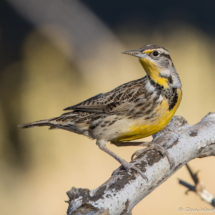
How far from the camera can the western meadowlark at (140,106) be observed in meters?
2.07

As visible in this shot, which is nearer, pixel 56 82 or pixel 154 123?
pixel 154 123

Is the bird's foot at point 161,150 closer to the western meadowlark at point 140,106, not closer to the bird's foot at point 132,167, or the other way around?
the western meadowlark at point 140,106

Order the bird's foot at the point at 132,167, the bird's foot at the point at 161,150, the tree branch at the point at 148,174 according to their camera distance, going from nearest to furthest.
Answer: the tree branch at the point at 148,174
the bird's foot at the point at 132,167
the bird's foot at the point at 161,150

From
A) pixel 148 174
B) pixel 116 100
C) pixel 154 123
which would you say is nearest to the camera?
pixel 148 174

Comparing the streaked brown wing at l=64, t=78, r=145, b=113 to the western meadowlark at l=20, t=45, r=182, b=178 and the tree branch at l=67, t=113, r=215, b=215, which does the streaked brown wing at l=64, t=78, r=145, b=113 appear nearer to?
the western meadowlark at l=20, t=45, r=182, b=178

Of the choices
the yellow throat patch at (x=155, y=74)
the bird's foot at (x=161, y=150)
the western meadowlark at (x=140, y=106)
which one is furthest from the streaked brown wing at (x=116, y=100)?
the bird's foot at (x=161, y=150)

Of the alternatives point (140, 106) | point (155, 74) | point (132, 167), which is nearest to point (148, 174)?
point (132, 167)

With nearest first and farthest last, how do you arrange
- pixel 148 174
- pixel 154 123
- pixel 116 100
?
pixel 148 174
pixel 154 123
pixel 116 100

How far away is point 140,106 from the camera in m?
2.09

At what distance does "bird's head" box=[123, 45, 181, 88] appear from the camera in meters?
2.10

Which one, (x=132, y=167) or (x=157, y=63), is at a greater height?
(x=157, y=63)

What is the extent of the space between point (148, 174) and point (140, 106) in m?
0.43

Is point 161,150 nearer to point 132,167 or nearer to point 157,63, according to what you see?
point 132,167

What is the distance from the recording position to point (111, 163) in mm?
3893
